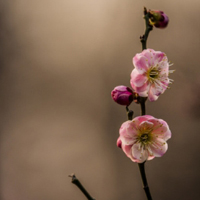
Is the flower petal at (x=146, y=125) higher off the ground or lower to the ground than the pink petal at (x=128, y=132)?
higher

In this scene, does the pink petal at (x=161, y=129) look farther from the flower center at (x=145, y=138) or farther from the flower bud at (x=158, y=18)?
the flower bud at (x=158, y=18)

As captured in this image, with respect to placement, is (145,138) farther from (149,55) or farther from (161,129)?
(149,55)

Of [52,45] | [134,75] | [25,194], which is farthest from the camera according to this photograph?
[52,45]

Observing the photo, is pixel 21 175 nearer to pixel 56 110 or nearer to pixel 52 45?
pixel 56 110

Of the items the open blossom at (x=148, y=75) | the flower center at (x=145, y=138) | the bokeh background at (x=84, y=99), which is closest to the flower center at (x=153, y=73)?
the open blossom at (x=148, y=75)

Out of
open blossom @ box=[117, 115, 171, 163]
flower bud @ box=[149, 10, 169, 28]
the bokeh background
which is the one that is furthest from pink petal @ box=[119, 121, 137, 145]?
the bokeh background

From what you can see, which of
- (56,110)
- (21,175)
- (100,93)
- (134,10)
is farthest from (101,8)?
(21,175)

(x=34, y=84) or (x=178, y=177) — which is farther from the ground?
(x=34, y=84)
